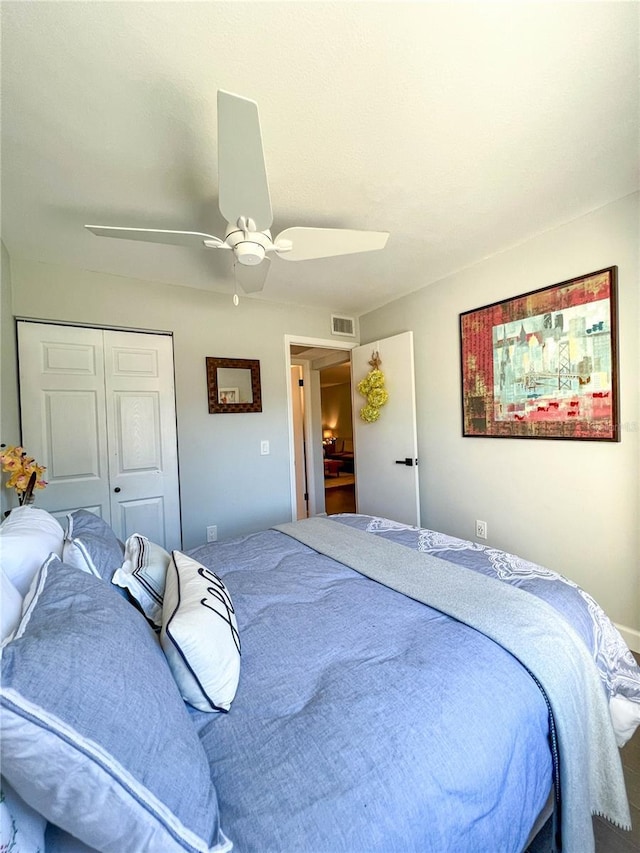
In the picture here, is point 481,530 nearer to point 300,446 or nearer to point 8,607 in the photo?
point 300,446

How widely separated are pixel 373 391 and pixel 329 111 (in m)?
2.34

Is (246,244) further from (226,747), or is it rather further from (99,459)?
(99,459)

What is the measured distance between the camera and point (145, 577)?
124cm

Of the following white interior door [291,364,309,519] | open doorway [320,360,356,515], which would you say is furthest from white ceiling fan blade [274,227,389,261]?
open doorway [320,360,356,515]

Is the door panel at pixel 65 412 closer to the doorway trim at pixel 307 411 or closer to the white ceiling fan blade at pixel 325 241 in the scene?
the doorway trim at pixel 307 411

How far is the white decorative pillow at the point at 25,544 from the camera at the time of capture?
3.16ft

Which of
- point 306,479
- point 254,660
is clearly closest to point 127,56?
point 254,660

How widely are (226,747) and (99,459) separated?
248 centimetres

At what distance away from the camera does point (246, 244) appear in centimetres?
162

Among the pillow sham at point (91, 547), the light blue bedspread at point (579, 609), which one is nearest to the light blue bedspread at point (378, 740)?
the light blue bedspread at point (579, 609)

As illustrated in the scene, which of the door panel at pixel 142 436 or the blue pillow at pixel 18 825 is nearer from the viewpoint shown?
the blue pillow at pixel 18 825

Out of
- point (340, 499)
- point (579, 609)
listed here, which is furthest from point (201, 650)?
point (340, 499)

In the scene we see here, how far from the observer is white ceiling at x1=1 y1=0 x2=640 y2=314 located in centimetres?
110

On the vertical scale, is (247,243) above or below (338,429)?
above
